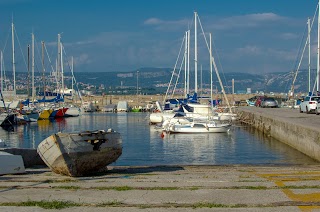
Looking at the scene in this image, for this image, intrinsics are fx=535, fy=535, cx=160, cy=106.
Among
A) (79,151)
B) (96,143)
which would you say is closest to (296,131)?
(96,143)

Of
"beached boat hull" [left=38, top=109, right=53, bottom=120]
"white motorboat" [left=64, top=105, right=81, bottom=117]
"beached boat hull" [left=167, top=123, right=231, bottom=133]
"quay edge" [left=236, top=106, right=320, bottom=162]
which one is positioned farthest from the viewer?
"white motorboat" [left=64, top=105, right=81, bottom=117]

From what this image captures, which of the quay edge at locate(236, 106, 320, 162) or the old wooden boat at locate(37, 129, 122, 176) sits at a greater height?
the old wooden boat at locate(37, 129, 122, 176)

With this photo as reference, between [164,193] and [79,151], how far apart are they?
3.65m

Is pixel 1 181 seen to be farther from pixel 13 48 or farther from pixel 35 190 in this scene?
pixel 13 48

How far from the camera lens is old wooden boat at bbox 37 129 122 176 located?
13086 millimetres

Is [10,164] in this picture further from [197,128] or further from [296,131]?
[197,128]

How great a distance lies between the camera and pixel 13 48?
81.8m

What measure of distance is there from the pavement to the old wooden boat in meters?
0.45

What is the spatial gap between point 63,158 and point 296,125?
64.1 ft

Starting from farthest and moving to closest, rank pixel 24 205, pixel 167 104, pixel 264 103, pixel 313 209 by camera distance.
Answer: pixel 264 103, pixel 167 104, pixel 24 205, pixel 313 209

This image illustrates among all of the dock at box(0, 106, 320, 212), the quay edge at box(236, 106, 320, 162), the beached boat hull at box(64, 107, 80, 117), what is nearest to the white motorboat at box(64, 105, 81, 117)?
the beached boat hull at box(64, 107, 80, 117)

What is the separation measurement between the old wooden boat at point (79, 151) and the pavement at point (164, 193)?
0.45 metres

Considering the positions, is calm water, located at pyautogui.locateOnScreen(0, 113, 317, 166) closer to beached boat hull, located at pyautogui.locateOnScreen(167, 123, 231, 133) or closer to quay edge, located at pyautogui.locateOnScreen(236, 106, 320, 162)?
quay edge, located at pyautogui.locateOnScreen(236, 106, 320, 162)

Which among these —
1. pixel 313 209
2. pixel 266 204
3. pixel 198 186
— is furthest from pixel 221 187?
pixel 313 209
